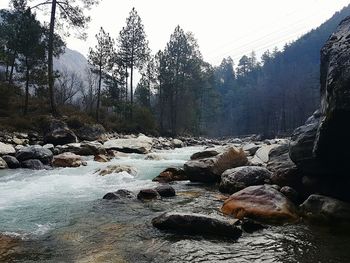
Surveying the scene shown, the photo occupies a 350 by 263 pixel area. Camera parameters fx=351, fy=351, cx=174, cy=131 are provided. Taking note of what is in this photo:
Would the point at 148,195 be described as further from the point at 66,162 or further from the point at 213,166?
the point at 66,162

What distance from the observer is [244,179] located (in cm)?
842

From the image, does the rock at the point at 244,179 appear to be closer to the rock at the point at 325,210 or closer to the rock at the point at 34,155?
the rock at the point at 325,210

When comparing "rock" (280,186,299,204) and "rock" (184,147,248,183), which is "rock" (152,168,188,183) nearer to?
"rock" (184,147,248,183)

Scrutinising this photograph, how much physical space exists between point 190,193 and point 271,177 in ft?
6.46

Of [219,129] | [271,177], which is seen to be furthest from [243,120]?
[271,177]

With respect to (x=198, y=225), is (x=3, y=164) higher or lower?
higher

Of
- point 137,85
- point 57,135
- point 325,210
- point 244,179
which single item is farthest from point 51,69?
point 137,85

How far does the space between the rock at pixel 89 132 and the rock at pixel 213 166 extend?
41.2ft

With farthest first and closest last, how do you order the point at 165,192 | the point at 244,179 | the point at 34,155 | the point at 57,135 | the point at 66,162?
the point at 57,135, the point at 34,155, the point at 66,162, the point at 244,179, the point at 165,192

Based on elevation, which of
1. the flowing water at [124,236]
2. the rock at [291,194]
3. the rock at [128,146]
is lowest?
the flowing water at [124,236]

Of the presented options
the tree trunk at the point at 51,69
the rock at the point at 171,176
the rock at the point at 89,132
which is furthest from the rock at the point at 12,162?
the tree trunk at the point at 51,69

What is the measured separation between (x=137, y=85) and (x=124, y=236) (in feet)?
185

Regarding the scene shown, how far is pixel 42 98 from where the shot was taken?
27688 millimetres

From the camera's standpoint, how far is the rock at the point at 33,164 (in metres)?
12.6
